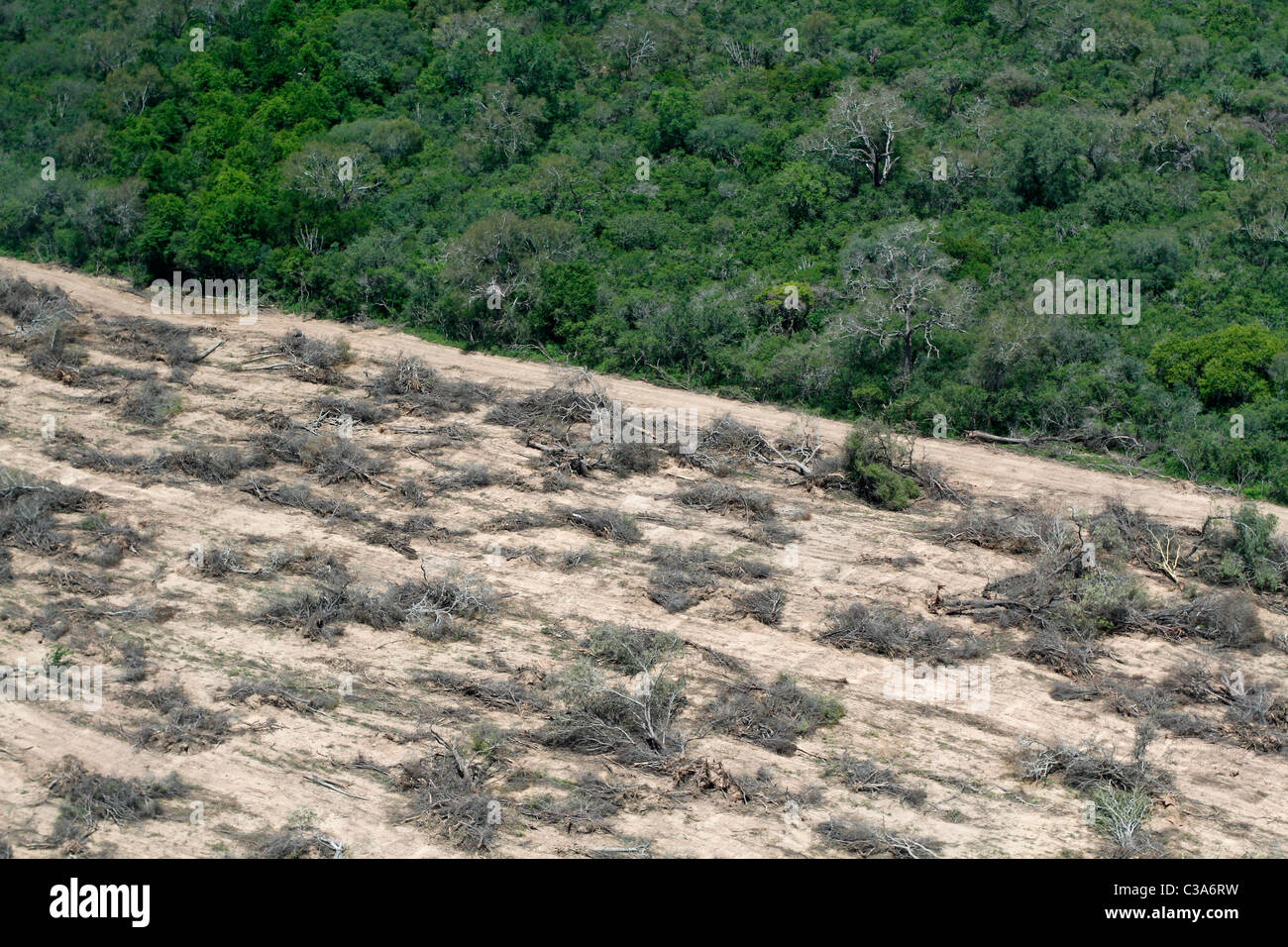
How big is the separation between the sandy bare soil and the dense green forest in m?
3.22

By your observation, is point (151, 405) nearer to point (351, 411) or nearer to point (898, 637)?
point (351, 411)

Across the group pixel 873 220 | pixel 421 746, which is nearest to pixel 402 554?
pixel 421 746

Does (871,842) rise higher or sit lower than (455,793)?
lower

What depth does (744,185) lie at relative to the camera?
131ft

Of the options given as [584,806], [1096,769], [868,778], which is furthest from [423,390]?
[1096,769]

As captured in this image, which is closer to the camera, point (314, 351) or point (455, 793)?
point (455, 793)

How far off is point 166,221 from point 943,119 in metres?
23.7

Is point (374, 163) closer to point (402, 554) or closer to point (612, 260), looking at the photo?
point (612, 260)

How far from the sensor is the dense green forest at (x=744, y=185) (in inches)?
1243

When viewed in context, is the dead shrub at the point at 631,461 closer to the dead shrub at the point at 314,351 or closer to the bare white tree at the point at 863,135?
the dead shrub at the point at 314,351

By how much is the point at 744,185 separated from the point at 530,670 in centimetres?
2266

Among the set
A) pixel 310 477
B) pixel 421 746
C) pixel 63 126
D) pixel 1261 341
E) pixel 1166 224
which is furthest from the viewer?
pixel 63 126

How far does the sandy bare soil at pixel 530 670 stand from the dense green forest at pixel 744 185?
3225mm

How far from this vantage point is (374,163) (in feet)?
137
